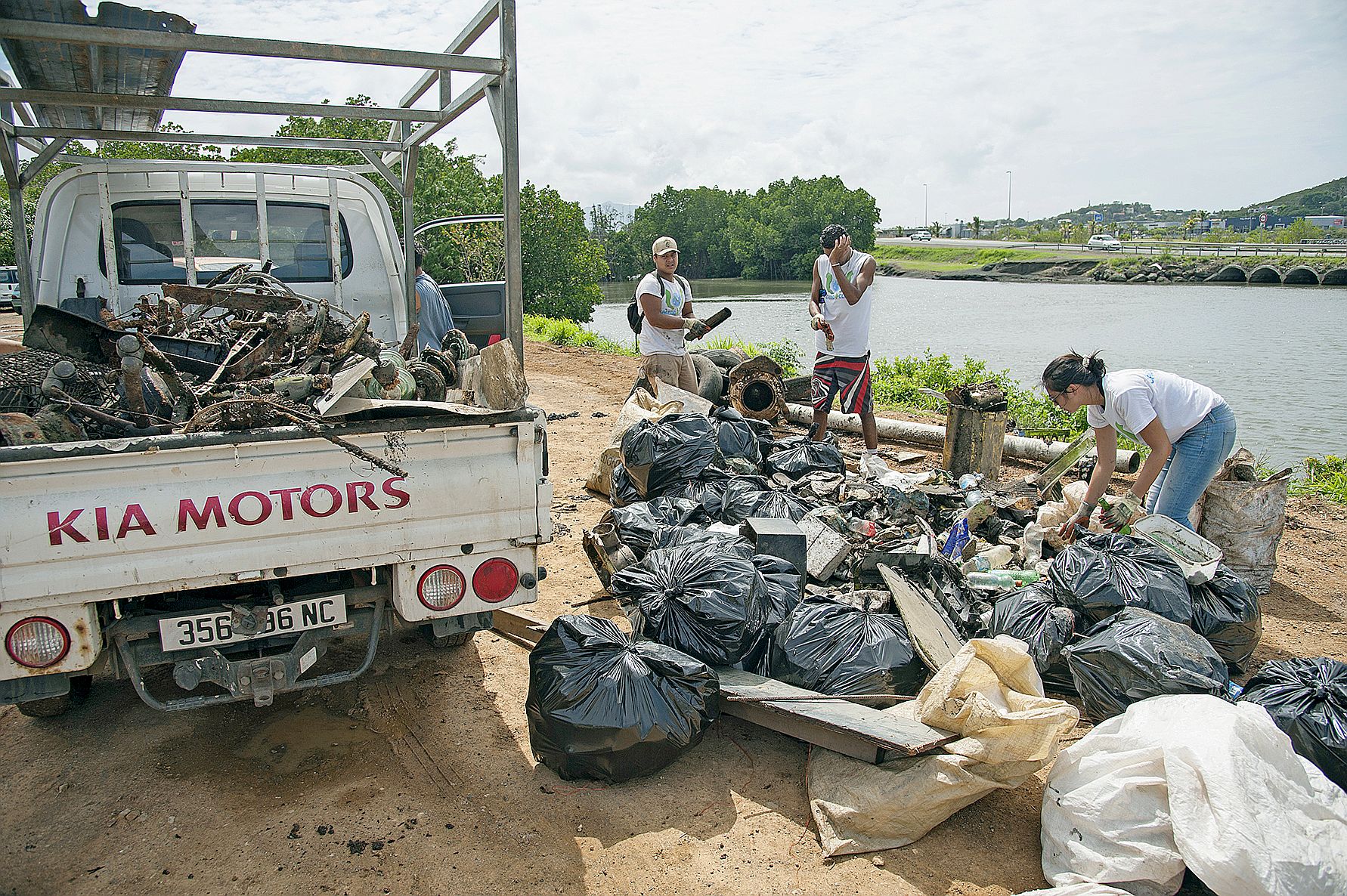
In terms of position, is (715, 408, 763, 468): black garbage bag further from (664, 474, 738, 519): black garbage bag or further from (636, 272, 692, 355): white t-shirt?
(636, 272, 692, 355): white t-shirt

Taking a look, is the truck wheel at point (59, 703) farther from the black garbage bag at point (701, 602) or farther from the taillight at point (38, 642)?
the black garbage bag at point (701, 602)

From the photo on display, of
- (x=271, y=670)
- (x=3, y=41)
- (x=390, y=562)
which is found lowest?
(x=271, y=670)

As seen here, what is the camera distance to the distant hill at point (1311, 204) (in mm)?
136625

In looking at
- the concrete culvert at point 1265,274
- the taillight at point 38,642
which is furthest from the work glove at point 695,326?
the concrete culvert at point 1265,274

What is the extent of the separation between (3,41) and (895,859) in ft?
16.1

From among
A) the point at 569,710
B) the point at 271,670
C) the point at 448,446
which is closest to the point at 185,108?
the point at 448,446

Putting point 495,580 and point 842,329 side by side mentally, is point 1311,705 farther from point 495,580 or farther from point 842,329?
point 842,329

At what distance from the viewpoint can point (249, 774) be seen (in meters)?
2.85

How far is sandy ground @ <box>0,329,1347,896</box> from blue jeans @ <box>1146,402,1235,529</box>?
2.05m

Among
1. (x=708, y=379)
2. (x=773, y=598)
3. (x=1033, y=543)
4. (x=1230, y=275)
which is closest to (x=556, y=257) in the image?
(x=708, y=379)

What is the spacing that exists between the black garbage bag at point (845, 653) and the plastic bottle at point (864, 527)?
1.18m

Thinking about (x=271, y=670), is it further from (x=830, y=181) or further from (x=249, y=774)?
(x=830, y=181)

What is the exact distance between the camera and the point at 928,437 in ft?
24.2

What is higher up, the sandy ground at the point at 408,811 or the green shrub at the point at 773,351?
the green shrub at the point at 773,351
